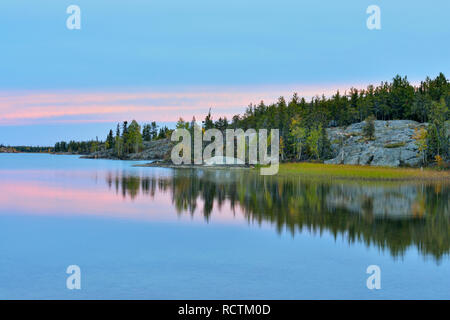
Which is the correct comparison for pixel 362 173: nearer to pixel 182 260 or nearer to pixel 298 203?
pixel 298 203

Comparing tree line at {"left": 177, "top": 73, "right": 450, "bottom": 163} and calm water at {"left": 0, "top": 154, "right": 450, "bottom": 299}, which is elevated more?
tree line at {"left": 177, "top": 73, "right": 450, "bottom": 163}

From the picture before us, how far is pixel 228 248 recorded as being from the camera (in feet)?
79.8

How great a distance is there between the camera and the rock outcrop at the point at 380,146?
383ft

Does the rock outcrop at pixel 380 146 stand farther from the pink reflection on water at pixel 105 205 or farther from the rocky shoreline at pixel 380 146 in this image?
the pink reflection on water at pixel 105 205

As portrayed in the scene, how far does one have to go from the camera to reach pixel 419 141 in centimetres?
11912

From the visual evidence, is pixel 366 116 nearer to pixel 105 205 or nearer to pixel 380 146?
pixel 380 146

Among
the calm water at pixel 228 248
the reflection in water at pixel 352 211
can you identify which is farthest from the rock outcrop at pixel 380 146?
the calm water at pixel 228 248

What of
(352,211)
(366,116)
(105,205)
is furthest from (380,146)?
(105,205)

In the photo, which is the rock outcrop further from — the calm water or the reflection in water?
the calm water

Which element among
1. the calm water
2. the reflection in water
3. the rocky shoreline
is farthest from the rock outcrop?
the calm water

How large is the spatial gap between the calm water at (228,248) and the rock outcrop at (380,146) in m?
77.2

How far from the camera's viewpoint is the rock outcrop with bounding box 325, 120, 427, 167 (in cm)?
11688

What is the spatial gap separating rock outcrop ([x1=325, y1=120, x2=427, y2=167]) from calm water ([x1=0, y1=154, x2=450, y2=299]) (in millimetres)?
77203

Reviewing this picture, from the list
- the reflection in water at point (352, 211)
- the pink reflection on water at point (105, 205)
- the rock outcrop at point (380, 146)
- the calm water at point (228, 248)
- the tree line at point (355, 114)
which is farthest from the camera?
the tree line at point (355, 114)
